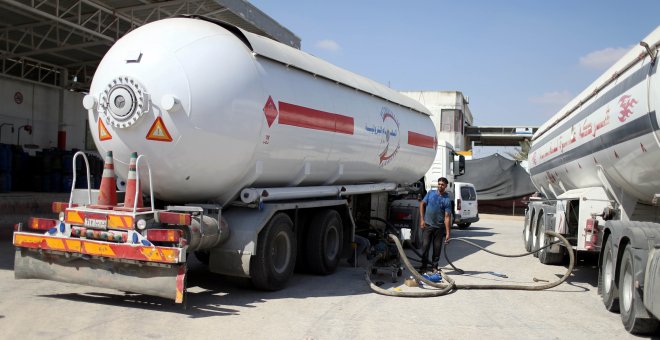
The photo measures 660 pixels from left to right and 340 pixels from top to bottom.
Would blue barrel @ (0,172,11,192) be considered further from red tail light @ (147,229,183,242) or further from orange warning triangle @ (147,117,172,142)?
red tail light @ (147,229,183,242)

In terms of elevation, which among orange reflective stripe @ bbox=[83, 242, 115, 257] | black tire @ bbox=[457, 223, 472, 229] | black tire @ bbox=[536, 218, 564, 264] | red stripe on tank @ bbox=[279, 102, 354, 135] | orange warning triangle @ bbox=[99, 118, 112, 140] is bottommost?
black tire @ bbox=[457, 223, 472, 229]

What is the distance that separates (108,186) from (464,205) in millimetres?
15740

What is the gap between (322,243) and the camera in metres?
9.67

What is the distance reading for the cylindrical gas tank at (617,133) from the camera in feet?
21.9

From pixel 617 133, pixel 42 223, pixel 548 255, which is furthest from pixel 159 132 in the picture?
pixel 548 255

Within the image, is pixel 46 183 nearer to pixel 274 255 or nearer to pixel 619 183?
pixel 274 255

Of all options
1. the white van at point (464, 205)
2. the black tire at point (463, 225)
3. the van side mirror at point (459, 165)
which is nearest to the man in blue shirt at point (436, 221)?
the van side mirror at point (459, 165)

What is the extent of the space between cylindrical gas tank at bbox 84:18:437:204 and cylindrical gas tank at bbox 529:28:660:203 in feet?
14.3

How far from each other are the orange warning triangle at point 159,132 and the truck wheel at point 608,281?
19.3 ft

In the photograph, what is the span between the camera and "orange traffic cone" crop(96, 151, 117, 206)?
7375 mm

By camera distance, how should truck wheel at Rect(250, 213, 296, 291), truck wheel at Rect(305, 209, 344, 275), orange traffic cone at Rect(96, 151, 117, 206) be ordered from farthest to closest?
truck wheel at Rect(305, 209, 344, 275) → truck wheel at Rect(250, 213, 296, 291) → orange traffic cone at Rect(96, 151, 117, 206)

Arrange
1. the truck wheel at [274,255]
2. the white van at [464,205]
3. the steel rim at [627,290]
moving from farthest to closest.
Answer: the white van at [464,205] < the truck wheel at [274,255] < the steel rim at [627,290]

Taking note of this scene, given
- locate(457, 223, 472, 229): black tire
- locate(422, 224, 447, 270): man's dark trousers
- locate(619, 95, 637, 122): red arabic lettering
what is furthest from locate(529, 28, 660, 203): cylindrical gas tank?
locate(457, 223, 472, 229): black tire

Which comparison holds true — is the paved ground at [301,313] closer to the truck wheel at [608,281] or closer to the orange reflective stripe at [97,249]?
the truck wheel at [608,281]
